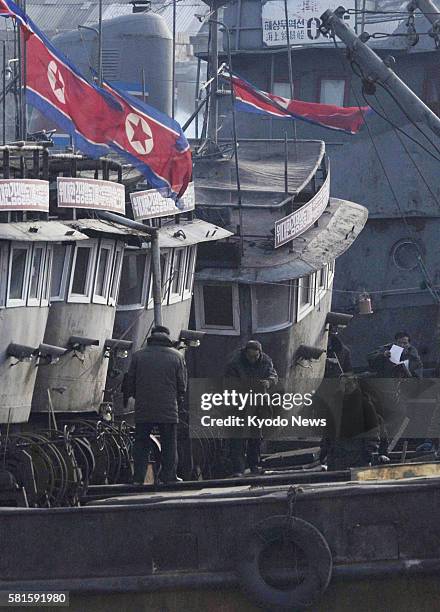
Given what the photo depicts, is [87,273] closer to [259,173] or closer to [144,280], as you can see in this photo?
[144,280]

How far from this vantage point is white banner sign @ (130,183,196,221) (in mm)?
21016

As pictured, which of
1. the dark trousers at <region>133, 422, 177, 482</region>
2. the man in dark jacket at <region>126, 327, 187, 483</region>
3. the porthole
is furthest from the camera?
the porthole

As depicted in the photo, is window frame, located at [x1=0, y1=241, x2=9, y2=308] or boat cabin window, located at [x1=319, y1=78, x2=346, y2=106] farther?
boat cabin window, located at [x1=319, y1=78, x2=346, y2=106]

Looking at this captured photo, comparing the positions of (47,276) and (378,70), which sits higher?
(378,70)

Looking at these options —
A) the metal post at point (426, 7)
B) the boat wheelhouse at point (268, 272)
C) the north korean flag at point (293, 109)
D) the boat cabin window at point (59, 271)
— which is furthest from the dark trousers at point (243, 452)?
the north korean flag at point (293, 109)

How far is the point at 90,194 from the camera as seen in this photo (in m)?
19.7

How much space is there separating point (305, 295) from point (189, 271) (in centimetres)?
251

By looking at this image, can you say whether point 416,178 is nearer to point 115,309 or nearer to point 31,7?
Answer: point 115,309

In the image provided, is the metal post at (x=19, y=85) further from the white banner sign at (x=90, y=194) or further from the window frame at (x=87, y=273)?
the window frame at (x=87, y=273)

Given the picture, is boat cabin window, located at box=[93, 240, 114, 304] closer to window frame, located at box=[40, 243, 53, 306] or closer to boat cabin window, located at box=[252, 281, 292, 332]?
window frame, located at box=[40, 243, 53, 306]

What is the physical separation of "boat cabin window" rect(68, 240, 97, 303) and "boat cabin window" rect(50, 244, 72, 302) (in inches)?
5.3

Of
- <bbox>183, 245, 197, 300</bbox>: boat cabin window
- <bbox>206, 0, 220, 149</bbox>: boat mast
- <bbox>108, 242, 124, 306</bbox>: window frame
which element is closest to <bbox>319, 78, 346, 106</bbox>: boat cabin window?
<bbox>206, 0, 220, 149</bbox>: boat mast

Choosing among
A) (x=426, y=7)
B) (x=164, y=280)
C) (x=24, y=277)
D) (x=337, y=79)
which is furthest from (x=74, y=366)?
(x=337, y=79)

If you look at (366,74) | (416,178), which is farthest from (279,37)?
(366,74)
